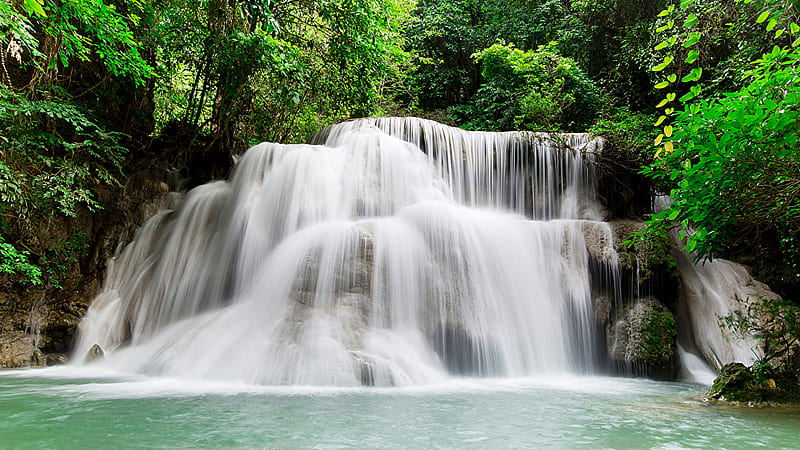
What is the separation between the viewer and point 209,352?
600cm

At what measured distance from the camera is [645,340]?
7027mm

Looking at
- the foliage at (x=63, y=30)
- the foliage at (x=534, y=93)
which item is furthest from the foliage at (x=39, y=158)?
the foliage at (x=534, y=93)

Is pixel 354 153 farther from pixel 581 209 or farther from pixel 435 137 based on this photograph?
pixel 581 209

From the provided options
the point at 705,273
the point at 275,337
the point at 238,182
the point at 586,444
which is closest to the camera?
the point at 586,444

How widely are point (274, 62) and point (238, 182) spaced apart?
2479 millimetres

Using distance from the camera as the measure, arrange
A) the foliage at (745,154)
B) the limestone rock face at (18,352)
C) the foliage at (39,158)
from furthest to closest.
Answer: the limestone rock face at (18,352)
the foliage at (39,158)
the foliage at (745,154)

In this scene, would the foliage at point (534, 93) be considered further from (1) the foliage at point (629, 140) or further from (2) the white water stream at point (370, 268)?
(2) the white water stream at point (370, 268)

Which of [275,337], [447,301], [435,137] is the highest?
[435,137]

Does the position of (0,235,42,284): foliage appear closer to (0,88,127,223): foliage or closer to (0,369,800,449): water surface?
(0,88,127,223): foliage

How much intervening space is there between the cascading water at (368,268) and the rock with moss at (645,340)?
415 millimetres

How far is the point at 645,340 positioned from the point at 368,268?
431 centimetres

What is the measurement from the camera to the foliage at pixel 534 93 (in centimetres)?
1415

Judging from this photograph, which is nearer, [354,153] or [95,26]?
[95,26]

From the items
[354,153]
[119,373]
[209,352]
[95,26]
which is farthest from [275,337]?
[354,153]
